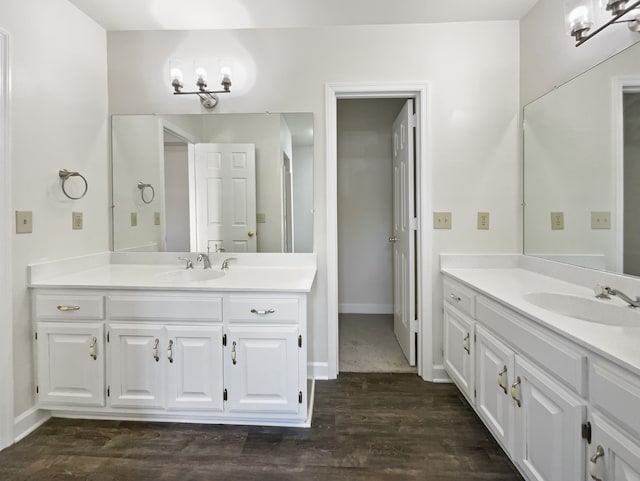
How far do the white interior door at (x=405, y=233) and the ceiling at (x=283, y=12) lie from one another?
575 mm

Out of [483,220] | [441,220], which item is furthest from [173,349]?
[483,220]

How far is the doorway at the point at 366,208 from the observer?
12.1ft

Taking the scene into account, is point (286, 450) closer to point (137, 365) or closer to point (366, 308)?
point (137, 365)

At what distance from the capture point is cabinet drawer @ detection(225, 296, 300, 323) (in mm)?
1649

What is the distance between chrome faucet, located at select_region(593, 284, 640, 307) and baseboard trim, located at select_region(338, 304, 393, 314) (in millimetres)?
2563

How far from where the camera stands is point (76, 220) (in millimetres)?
2047

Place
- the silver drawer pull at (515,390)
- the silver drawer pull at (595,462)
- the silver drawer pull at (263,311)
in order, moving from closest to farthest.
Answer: the silver drawer pull at (595,462)
the silver drawer pull at (515,390)
the silver drawer pull at (263,311)

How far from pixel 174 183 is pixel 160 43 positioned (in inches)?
39.8

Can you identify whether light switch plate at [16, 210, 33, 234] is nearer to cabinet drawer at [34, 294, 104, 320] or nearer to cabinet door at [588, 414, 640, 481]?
cabinet drawer at [34, 294, 104, 320]

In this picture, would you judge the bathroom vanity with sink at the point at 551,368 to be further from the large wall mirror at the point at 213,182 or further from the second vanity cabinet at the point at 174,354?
the large wall mirror at the point at 213,182

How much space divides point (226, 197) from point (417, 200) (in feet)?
4.64

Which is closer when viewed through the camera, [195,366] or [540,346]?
[540,346]

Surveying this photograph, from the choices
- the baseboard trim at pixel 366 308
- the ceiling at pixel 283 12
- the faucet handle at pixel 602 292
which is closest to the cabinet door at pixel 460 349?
the faucet handle at pixel 602 292

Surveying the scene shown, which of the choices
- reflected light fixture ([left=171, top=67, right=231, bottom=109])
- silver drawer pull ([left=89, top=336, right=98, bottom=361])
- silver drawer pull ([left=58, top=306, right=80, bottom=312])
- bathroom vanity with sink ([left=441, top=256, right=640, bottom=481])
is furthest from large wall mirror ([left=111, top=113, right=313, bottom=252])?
bathroom vanity with sink ([left=441, top=256, right=640, bottom=481])
